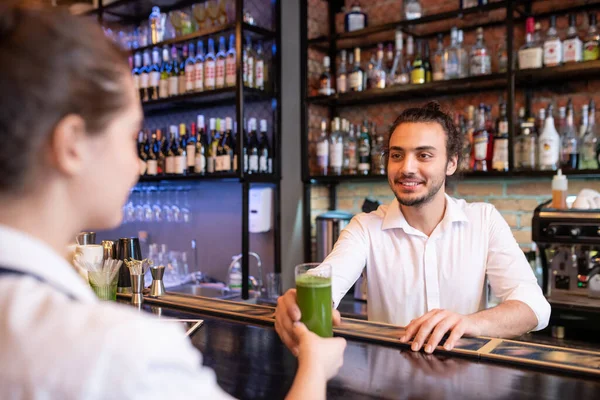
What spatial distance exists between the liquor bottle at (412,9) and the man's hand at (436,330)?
88.6 inches

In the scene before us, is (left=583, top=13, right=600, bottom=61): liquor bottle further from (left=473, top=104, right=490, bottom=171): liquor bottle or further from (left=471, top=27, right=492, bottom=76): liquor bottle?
(left=473, top=104, right=490, bottom=171): liquor bottle

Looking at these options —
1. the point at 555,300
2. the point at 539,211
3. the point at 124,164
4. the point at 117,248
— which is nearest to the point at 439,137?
the point at 539,211

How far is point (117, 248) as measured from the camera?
5.99 ft

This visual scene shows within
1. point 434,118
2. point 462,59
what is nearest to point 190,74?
point 462,59

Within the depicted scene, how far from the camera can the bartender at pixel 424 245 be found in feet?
6.09

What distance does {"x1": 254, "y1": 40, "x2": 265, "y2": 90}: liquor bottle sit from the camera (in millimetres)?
3289

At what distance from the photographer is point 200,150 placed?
3.51m

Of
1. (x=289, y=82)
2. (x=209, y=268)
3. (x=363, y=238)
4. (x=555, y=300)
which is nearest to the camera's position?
(x=363, y=238)

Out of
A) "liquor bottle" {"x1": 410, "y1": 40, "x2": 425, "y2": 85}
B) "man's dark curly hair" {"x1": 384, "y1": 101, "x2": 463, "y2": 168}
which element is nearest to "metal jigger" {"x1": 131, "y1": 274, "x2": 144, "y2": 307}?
"man's dark curly hair" {"x1": 384, "y1": 101, "x2": 463, "y2": 168}

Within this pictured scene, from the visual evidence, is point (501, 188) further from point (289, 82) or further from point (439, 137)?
point (289, 82)

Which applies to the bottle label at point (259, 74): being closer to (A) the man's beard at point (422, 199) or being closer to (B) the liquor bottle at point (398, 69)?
(B) the liquor bottle at point (398, 69)

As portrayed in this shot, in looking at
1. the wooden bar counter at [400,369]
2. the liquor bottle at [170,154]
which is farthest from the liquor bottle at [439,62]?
the wooden bar counter at [400,369]

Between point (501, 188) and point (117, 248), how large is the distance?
6.86 feet

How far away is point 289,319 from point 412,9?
96.0 inches
